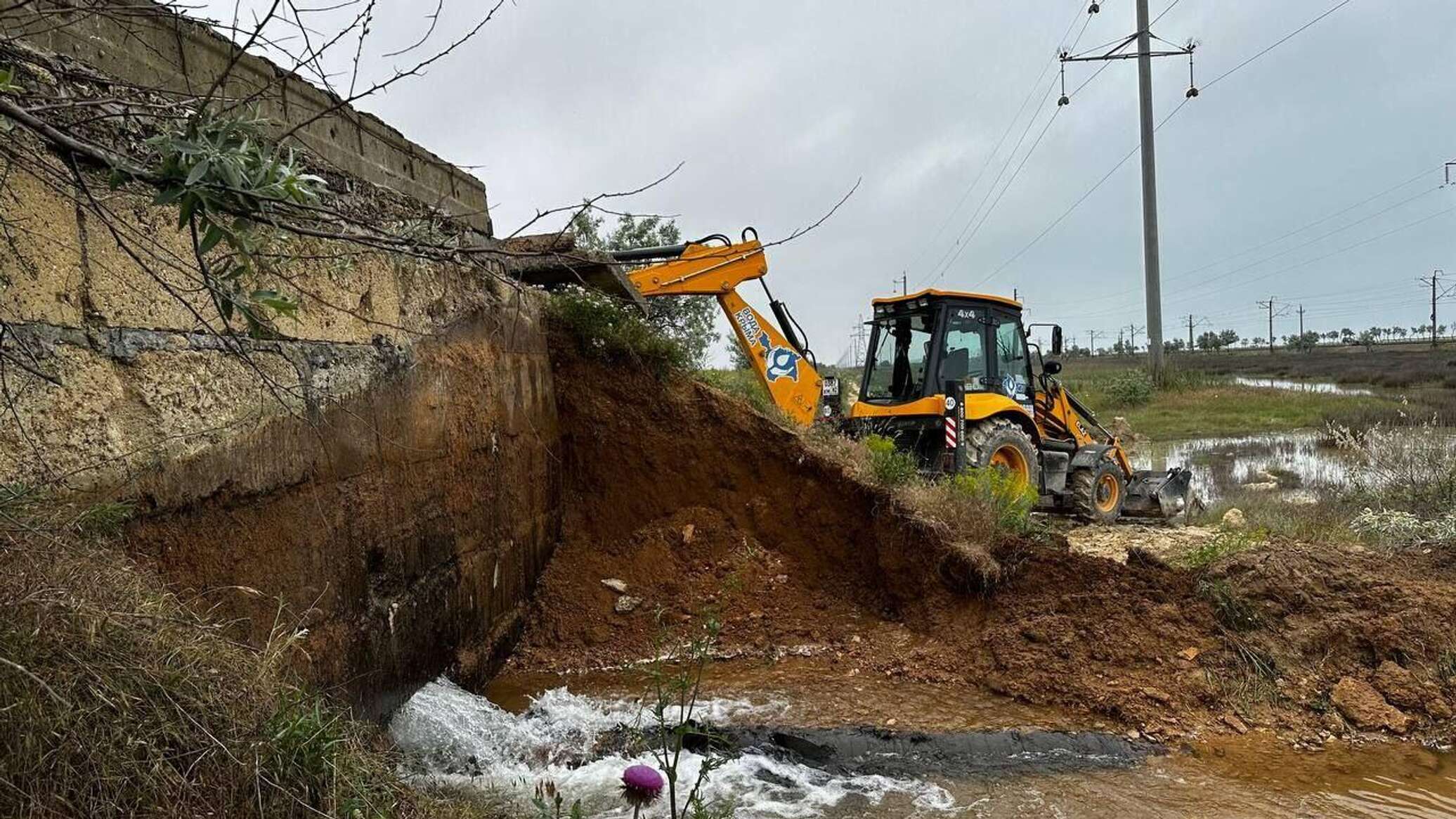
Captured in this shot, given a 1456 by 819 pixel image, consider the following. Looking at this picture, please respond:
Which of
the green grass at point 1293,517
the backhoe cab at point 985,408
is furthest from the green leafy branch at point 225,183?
the backhoe cab at point 985,408

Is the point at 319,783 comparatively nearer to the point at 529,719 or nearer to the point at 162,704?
the point at 162,704

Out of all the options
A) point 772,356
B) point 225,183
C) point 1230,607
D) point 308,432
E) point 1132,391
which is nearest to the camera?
point 225,183

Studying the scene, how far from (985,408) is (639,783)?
781 centimetres

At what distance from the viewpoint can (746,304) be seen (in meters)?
8.83

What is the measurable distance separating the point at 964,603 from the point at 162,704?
5.44 m

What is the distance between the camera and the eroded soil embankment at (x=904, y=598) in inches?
213

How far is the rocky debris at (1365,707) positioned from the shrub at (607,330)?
5.47 m

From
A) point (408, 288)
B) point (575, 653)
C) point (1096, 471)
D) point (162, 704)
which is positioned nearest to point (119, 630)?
point (162, 704)

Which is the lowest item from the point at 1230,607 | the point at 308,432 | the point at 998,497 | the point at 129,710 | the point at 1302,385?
the point at 1230,607

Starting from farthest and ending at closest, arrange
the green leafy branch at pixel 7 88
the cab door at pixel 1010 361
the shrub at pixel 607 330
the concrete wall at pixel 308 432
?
the cab door at pixel 1010 361, the shrub at pixel 607 330, the concrete wall at pixel 308 432, the green leafy branch at pixel 7 88

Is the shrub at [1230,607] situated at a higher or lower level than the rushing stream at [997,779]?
higher

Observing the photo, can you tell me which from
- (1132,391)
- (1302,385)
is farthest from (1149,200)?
(1302,385)

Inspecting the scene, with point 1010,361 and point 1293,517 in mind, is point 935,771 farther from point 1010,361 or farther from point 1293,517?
point 1293,517

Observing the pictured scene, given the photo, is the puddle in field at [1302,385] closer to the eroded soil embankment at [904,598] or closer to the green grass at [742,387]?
the green grass at [742,387]
